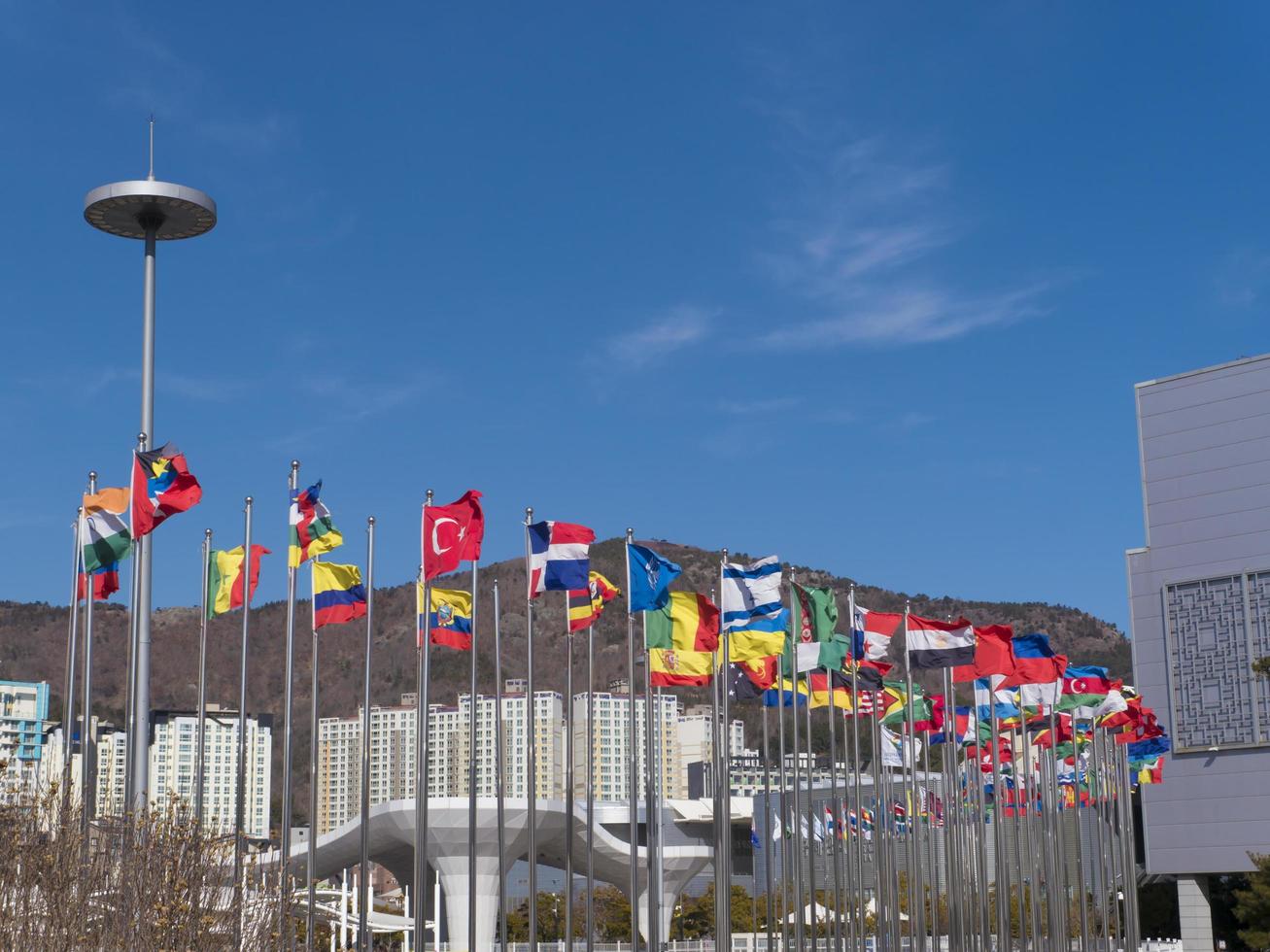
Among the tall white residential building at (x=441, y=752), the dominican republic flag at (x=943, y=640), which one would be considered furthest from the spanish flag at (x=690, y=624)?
the tall white residential building at (x=441, y=752)

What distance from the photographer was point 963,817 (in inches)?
1763

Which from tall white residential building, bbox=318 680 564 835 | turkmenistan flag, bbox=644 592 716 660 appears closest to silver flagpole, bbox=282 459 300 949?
turkmenistan flag, bbox=644 592 716 660

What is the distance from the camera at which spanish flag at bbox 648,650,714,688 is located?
29.5m

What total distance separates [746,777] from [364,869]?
153568mm

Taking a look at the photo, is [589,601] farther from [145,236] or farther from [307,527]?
[145,236]

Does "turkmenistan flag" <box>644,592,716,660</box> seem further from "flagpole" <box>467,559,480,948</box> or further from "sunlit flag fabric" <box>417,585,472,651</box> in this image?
"flagpole" <box>467,559,480,948</box>

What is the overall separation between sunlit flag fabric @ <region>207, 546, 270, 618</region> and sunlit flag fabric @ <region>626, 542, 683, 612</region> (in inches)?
239

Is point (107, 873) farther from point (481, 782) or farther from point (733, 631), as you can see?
point (481, 782)

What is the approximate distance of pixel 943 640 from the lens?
3603cm

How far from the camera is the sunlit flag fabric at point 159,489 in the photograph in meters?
21.9

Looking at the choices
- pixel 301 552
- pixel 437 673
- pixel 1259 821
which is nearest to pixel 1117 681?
pixel 1259 821

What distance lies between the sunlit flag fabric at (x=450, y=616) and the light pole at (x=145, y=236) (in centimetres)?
534

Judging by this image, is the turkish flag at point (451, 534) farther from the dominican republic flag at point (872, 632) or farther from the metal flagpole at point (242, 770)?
the dominican republic flag at point (872, 632)

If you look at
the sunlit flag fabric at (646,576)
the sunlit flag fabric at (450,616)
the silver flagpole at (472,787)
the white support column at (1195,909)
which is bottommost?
the white support column at (1195,909)
